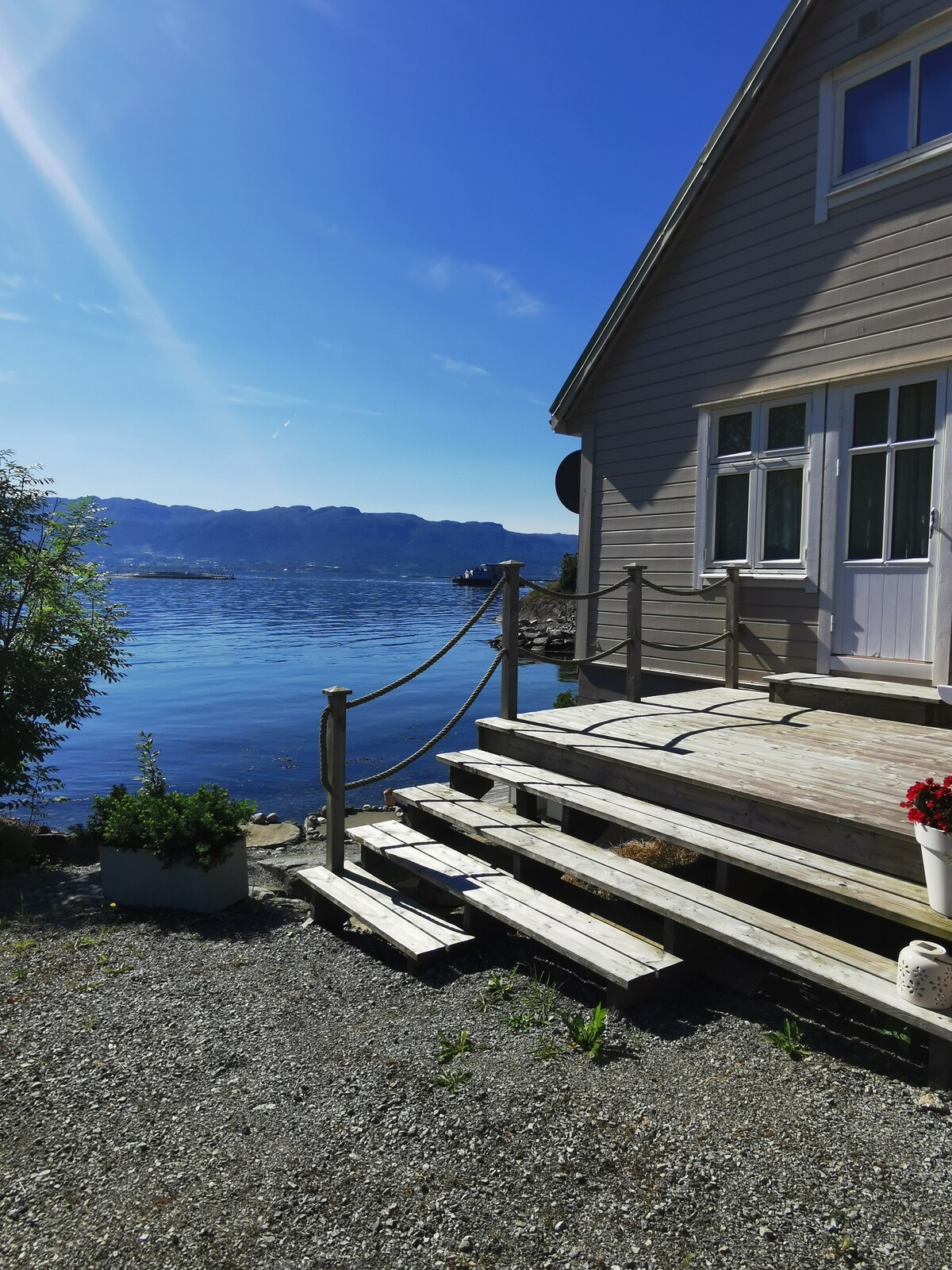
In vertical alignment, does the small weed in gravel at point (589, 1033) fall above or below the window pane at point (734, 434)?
below

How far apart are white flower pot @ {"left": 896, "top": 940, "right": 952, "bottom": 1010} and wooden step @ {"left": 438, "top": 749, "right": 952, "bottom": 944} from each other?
11.8 inches

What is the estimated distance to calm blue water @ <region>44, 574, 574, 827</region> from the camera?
1441 cm

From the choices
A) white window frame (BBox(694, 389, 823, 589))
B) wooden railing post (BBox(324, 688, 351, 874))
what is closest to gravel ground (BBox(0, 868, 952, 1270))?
wooden railing post (BBox(324, 688, 351, 874))

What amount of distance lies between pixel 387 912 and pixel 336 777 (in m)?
1.09

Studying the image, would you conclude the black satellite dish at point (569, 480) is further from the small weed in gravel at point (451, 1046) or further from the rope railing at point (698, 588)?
the small weed in gravel at point (451, 1046)

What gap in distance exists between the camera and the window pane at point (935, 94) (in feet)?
22.0

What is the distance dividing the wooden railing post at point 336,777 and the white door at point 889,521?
4.89 meters

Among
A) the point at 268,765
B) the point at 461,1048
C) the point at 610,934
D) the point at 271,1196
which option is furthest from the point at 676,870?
the point at 268,765

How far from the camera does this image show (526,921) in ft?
13.2

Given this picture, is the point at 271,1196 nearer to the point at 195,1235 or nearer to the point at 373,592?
the point at 195,1235

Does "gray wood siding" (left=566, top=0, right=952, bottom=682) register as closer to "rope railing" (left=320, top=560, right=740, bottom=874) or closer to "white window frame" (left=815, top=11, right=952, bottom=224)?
"white window frame" (left=815, top=11, right=952, bottom=224)

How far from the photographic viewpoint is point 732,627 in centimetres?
842

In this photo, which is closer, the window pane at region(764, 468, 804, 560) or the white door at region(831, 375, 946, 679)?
the white door at region(831, 375, 946, 679)

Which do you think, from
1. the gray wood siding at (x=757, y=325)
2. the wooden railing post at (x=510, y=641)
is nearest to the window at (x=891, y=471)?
the gray wood siding at (x=757, y=325)
